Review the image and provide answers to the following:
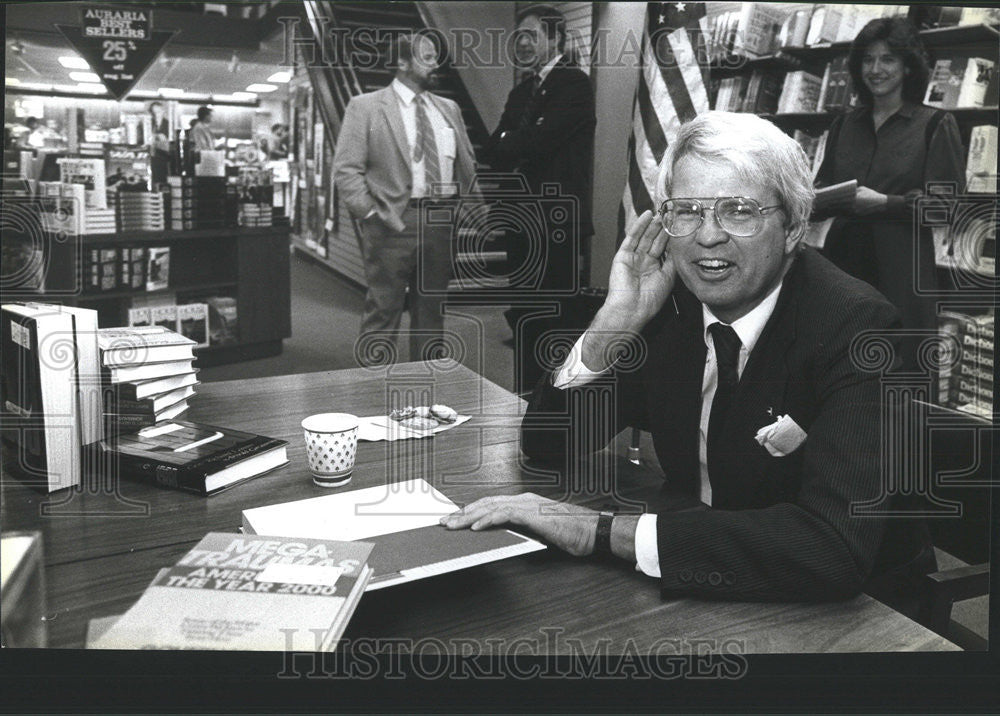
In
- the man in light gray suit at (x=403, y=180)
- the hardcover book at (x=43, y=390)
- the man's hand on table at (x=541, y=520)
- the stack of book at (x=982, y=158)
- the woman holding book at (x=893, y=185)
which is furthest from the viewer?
the man in light gray suit at (x=403, y=180)

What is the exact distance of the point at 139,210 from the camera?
3.96 m

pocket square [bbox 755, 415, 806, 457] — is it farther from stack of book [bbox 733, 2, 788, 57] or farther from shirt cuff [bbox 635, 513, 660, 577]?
stack of book [bbox 733, 2, 788, 57]

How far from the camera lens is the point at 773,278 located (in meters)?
1.38

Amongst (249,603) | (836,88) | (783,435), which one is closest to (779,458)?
(783,435)

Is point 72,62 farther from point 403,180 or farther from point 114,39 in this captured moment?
point 403,180

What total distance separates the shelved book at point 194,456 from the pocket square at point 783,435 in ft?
2.51

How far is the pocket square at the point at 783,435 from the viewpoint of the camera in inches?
50.7

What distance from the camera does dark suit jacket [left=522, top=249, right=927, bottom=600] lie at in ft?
3.04

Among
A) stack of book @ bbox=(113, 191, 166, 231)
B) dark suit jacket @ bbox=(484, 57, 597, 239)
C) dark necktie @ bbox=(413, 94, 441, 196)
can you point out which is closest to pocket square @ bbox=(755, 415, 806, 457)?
dark suit jacket @ bbox=(484, 57, 597, 239)

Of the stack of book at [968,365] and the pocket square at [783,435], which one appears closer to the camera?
the pocket square at [783,435]

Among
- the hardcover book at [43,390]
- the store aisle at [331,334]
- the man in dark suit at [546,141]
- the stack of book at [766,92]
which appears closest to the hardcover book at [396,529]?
the hardcover book at [43,390]

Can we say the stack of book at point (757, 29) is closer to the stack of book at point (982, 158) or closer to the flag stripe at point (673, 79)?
the flag stripe at point (673, 79)

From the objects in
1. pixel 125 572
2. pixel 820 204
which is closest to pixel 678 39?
pixel 820 204

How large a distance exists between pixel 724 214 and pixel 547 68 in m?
1.34
